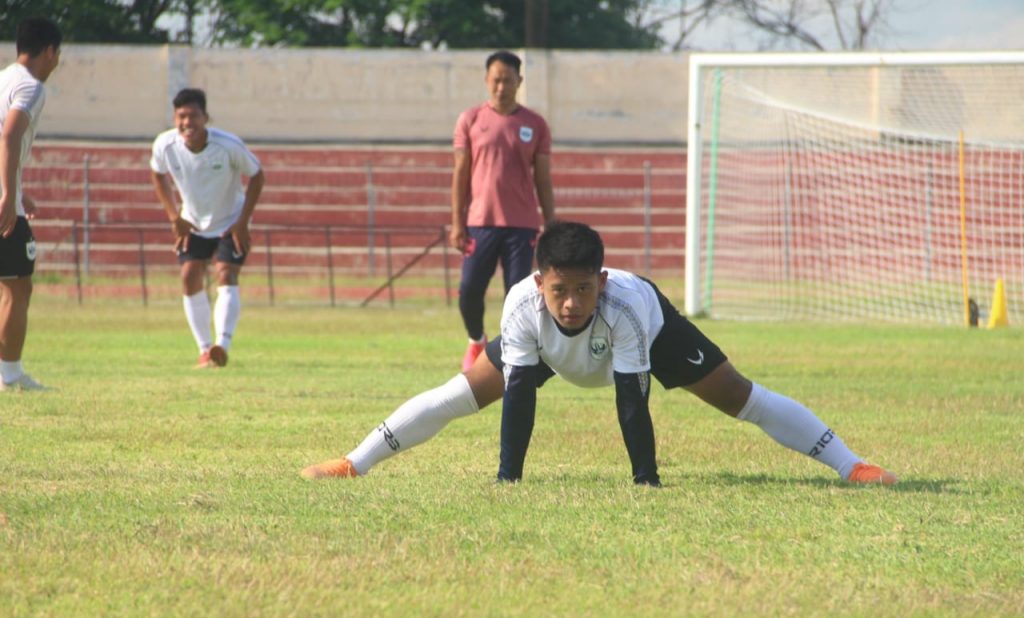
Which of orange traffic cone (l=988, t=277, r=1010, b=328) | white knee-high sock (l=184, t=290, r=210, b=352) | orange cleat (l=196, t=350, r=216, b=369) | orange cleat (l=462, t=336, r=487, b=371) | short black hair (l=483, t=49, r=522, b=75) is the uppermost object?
short black hair (l=483, t=49, r=522, b=75)

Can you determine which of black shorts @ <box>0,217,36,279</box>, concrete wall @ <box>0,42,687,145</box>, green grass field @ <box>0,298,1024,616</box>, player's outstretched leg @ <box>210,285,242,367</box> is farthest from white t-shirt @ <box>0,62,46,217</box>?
concrete wall @ <box>0,42,687,145</box>

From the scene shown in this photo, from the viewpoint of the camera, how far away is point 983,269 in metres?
21.4

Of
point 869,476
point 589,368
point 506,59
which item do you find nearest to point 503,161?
point 506,59

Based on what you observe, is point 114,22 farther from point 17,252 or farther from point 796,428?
point 796,428

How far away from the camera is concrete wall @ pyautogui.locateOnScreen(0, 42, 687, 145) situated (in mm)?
32625

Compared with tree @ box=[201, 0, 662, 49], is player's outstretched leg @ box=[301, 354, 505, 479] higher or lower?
lower

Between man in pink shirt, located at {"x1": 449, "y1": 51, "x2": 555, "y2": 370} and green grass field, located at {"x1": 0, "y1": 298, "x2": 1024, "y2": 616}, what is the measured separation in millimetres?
1270

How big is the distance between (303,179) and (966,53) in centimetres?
1748

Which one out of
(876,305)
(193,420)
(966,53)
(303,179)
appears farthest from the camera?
(303,179)

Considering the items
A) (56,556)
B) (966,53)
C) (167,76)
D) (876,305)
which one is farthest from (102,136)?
(56,556)

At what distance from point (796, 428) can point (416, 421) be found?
1446mm

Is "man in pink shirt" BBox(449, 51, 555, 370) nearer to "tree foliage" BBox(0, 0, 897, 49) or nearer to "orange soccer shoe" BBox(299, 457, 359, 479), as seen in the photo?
"orange soccer shoe" BBox(299, 457, 359, 479)

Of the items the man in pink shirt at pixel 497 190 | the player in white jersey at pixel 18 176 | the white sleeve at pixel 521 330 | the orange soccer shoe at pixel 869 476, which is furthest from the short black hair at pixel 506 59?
the orange soccer shoe at pixel 869 476

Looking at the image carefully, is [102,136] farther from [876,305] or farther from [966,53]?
[966,53]
